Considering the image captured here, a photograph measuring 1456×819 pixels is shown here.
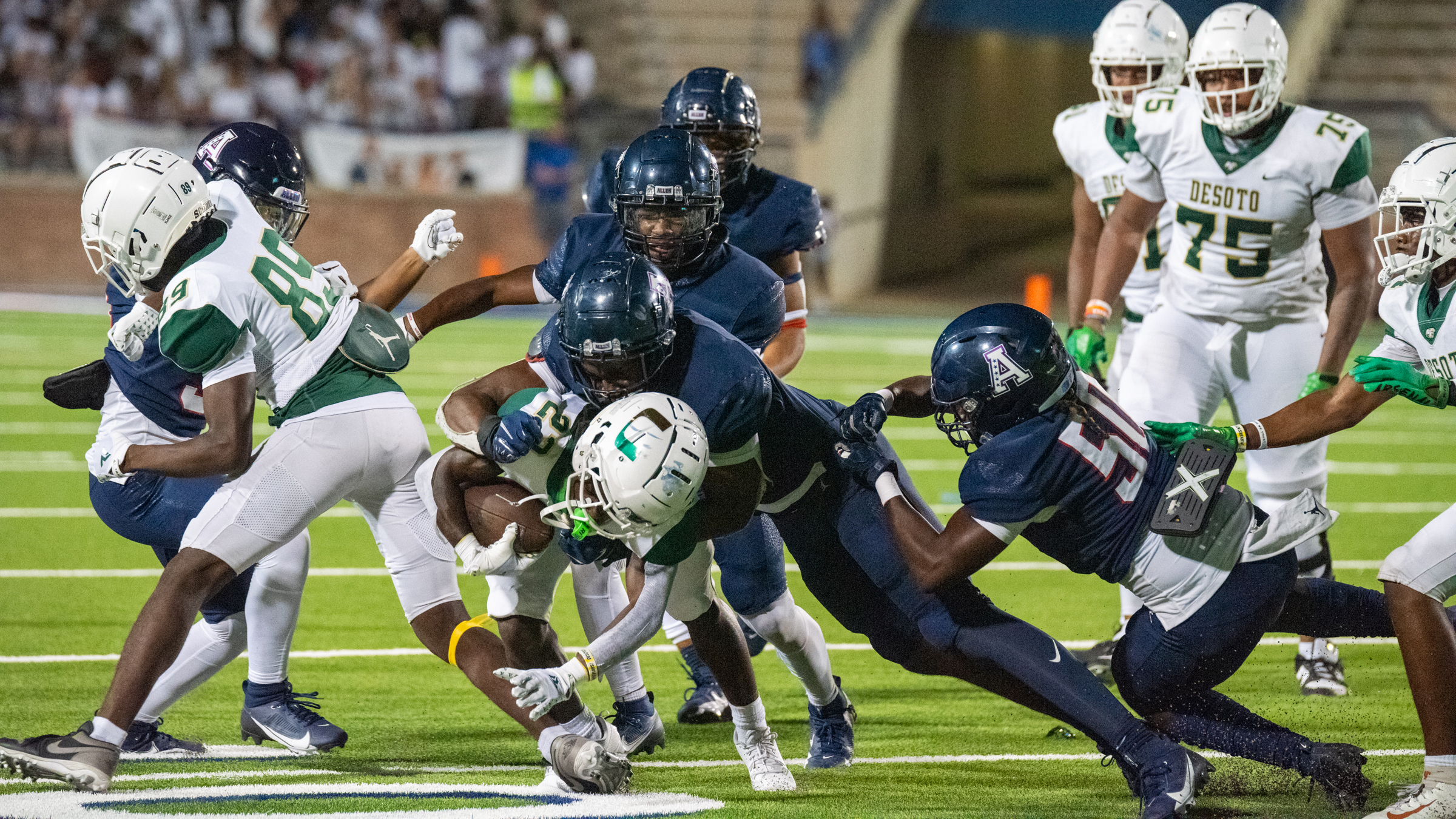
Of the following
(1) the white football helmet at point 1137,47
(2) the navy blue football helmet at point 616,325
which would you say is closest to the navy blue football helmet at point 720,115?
(2) the navy blue football helmet at point 616,325

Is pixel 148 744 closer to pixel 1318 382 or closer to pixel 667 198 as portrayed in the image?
pixel 667 198

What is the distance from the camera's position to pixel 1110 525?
3.82 meters

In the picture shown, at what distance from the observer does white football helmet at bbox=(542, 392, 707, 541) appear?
11.6 feet

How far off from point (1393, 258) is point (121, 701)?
3202 millimetres

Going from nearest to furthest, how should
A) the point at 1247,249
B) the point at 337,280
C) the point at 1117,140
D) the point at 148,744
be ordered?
the point at 148,744, the point at 337,280, the point at 1247,249, the point at 1117,140

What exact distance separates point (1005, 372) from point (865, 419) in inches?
14.0

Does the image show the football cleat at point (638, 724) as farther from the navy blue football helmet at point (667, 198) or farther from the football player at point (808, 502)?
the navy blue football helmet at point (667, 198)

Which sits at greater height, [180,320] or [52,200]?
[180,320]

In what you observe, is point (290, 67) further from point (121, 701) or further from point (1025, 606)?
point (121, 701)

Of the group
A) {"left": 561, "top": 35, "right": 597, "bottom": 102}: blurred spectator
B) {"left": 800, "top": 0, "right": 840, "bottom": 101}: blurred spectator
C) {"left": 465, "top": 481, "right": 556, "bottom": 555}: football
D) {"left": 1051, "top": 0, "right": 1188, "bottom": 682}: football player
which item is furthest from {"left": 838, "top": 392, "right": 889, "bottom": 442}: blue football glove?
{"left": 800, "top": 0, "right": 840, "bottom": 101}: blurred spectator

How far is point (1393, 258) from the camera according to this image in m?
3.94

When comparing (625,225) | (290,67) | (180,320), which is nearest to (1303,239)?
(625,225)

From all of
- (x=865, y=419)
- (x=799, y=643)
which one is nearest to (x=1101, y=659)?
(x=799, y=643)

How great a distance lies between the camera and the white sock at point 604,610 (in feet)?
14.6
